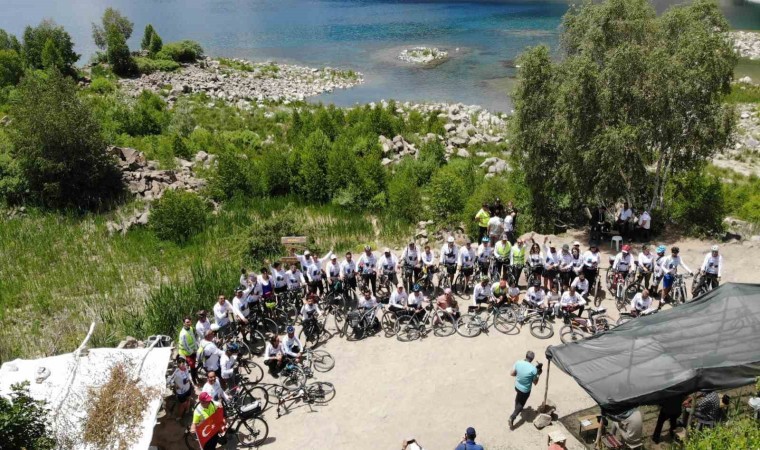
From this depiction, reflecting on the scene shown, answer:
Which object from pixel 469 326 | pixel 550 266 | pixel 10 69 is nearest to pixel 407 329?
pixel 469 326

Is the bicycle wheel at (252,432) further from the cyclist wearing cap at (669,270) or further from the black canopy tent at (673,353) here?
the cyclist wearing cap at (669,270)

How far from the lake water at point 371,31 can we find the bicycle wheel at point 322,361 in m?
43.0

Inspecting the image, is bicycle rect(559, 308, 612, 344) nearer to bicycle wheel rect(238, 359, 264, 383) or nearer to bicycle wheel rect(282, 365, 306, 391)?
bicycle wheel rect(282, 365, 306, 391)

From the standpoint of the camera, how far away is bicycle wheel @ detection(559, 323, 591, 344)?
16.6 metres

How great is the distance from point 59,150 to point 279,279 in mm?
19994

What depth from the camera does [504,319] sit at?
17.5m

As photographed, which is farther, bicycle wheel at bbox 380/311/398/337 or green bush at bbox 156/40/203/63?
green bush at bbox 156/40/203/63

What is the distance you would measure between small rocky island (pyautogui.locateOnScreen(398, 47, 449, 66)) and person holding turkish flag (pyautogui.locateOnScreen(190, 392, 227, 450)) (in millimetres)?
67167

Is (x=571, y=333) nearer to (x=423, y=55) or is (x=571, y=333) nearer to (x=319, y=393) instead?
(x=319, y=393)

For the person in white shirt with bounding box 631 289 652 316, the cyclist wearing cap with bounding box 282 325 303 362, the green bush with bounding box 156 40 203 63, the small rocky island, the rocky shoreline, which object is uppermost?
the green bush with bounding box 156 40 203 63

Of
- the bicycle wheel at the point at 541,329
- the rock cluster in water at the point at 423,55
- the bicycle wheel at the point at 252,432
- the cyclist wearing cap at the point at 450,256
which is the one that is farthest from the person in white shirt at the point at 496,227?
the rock cluster in water at the point at 423,55

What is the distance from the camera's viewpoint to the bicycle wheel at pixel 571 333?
1658 cm

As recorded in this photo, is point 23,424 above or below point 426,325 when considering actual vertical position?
above

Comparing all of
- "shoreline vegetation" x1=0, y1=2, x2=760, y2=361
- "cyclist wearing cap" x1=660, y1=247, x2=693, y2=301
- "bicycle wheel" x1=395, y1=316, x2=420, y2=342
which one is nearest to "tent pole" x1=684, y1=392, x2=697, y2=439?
"cyclist wearing cap" x1=660, y1=247, x2=693, y2=301
